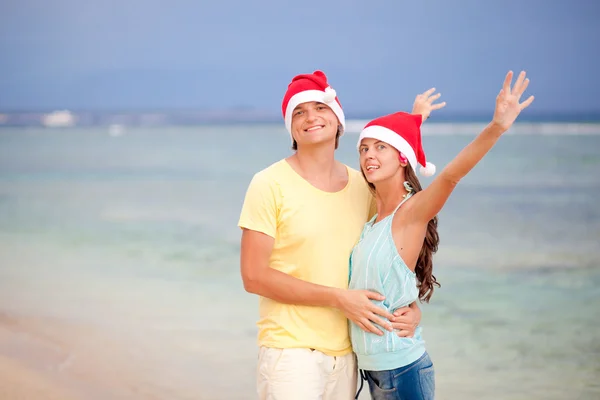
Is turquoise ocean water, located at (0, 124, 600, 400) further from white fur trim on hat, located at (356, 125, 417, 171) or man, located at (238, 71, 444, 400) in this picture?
white fur trim on hat, located at (356, 125, 417, 171)

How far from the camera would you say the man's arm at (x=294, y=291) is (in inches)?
84.0

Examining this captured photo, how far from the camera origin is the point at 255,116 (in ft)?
92.0

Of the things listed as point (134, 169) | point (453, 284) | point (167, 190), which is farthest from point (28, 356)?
point (134, 169)

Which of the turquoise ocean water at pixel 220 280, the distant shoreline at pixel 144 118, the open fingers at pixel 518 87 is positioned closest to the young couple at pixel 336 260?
the open fingers at pixel 518 87

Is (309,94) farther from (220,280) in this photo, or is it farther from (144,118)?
(144,118)

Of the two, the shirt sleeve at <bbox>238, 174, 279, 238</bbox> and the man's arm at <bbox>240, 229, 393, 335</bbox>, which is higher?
the shirt sleeve at <bbox>238, 174, 279, 238</bbox>

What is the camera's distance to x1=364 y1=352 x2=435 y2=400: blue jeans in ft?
6.98

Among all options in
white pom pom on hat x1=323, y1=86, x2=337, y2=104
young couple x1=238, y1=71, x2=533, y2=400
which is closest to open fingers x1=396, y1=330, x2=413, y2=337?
young couple x1=238, y1=71, x2=533, y2=400

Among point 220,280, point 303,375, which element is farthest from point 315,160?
point 220,280

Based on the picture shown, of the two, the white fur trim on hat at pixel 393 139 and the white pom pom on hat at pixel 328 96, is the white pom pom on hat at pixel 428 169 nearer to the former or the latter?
the white fur trim on hat at pixel 393 139

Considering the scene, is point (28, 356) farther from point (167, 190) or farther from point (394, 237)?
point (167, 190)

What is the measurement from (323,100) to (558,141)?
14.3 meters

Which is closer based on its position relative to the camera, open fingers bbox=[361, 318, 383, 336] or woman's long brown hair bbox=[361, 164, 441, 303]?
open fingers bbox=[361, 318, 383, 336]

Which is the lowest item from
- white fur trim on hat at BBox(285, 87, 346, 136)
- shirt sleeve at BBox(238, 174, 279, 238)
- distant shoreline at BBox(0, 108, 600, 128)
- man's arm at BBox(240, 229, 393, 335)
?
man's arm at BBox(240, 229, 393, 335)
